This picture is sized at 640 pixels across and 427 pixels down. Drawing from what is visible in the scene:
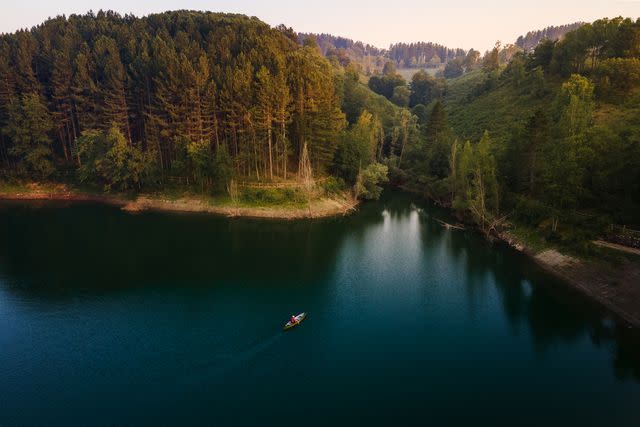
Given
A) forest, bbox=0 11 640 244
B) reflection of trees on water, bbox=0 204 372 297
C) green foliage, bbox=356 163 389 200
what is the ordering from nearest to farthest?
reflection of trees on water, bbox=0 204 372 297 < forest, bbox=0 11 640 244 < green foliage, bbox=356 163 389 200

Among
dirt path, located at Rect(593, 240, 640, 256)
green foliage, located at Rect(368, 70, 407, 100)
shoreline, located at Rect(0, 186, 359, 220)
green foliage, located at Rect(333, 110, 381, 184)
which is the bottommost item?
dirt path, located at Rect(593, 240, 640, 256)

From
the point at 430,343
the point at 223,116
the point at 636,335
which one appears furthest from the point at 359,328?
the point at 223,116

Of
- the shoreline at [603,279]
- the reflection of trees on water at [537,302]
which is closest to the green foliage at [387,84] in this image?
the reflection of trees on water at [537,302]

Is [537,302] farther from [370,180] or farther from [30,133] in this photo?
[30,133]

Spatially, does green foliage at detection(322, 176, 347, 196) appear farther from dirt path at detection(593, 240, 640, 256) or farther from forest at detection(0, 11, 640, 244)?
dirt path at detection(593, 240, 640, 256)

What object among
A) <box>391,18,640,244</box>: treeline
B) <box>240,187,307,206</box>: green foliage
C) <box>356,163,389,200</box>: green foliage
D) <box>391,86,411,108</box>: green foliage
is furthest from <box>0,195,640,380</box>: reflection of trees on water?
<box>391,86,411,108</box>: green foliage

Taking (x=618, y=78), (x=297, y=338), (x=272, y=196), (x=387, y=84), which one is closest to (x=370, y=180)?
(x=272, y=196)
